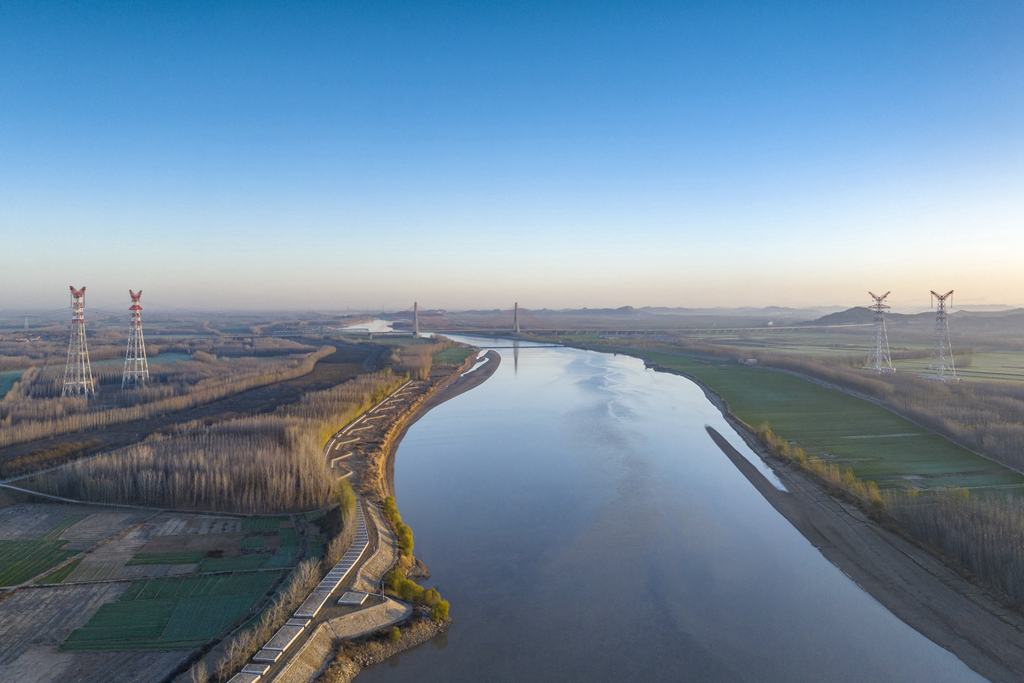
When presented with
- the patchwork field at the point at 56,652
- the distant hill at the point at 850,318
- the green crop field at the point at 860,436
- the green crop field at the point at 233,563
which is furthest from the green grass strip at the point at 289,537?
the distant hill at the point at 850,318

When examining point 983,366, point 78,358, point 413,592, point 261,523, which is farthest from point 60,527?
point 983,366

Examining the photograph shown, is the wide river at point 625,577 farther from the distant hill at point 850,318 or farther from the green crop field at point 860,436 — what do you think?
the distant hill at point 850,318

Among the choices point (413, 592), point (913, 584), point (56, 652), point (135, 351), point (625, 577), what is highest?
point (135, 351)

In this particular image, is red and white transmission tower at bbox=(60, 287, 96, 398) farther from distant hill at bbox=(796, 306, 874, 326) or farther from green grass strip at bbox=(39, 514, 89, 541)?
distant hill at bbox=(796, 306, 874, 326)

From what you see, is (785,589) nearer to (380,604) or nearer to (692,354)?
(380,604)

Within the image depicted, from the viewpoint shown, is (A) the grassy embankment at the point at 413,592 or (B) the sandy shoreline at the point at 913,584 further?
(A) the grassy embankment at the point at 413,592

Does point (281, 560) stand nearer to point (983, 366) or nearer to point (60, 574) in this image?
point (60, 574)
